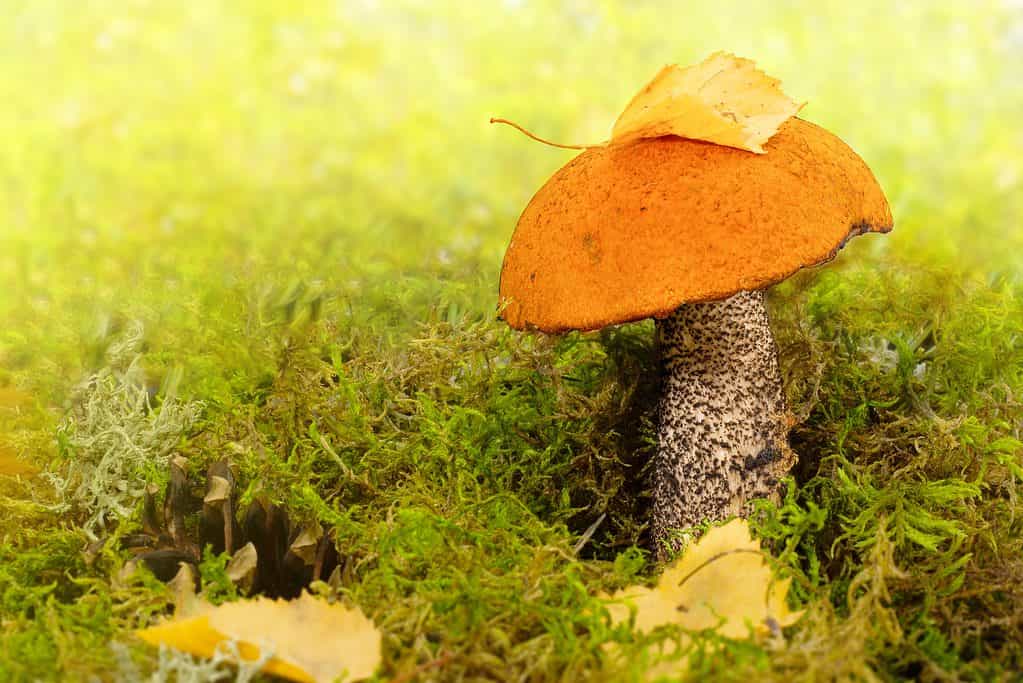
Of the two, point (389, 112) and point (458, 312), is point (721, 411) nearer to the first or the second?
point (458, 312)

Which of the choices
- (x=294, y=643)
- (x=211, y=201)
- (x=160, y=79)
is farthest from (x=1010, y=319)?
(x=160, y=79)

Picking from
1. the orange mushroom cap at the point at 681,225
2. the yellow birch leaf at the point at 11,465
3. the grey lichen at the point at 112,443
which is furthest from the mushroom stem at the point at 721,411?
the yellow birch leaf at the point at 11,465

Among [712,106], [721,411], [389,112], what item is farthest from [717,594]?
[389,112]

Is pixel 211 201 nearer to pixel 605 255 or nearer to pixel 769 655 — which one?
pixel 605 255

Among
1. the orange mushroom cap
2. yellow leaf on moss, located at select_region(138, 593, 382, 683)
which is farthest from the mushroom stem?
yellow leaf on moss, located at select_region(138, 593, 382, 683)

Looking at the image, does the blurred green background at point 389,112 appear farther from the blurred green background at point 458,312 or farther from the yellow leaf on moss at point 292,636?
the yellow leaf on moss at point 292,636
